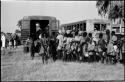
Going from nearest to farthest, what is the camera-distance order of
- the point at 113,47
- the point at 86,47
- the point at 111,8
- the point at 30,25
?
the point at 113,47, the point at 86,47, the point at 111,8, the point at 30,25

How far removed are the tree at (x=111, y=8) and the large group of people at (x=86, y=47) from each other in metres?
1.65

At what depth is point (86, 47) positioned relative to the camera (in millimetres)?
11055

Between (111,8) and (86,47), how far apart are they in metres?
3.01

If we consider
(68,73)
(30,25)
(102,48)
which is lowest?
(68,73)

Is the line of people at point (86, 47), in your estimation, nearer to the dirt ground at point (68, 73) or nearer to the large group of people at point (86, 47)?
the large group of people at point (86, 47)

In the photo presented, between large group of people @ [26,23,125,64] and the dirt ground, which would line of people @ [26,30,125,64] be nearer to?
large group of people @ [26,23,125,64]

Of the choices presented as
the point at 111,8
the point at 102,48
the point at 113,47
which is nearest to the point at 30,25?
the point at 111,8

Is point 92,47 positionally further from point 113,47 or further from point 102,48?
point 113,47

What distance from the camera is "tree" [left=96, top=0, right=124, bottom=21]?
39.4ft

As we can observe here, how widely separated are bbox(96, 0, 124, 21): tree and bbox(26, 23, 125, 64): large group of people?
165 cm


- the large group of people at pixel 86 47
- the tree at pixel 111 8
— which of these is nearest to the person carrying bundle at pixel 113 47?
the large group of people at pixel 86 47

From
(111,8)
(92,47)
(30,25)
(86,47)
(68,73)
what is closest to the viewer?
(68,73)

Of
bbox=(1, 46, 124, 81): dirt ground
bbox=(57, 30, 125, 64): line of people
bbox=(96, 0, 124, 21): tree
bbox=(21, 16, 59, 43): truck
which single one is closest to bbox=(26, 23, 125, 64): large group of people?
bbox=(57, 30, 125, 64): line of people

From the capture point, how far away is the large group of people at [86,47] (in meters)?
10.7
